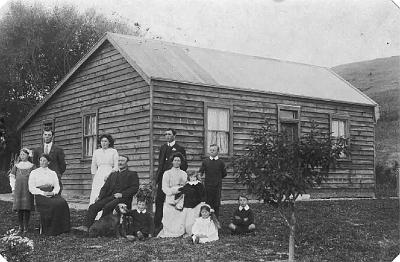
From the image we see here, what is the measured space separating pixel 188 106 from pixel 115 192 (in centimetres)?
487

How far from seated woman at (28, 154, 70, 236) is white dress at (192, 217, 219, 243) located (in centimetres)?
252

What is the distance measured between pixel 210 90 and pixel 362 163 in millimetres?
7345

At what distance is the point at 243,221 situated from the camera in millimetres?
9922

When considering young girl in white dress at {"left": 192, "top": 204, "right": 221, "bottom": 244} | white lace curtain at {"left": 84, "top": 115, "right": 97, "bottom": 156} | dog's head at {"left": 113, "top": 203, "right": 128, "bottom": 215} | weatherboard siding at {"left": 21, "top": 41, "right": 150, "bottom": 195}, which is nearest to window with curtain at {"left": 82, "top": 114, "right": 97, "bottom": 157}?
white lace curtain at {"left": 84, "top": 115, "right": 97, "bottom": 156}

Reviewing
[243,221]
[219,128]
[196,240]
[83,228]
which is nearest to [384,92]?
[219,128]

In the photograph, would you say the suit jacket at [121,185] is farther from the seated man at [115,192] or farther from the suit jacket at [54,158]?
the suit jacket at [54,158]

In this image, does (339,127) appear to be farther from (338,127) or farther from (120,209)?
(120,209)

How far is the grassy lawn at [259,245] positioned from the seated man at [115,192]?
54 centimetres

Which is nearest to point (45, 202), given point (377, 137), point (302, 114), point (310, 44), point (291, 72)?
point (310, 44)

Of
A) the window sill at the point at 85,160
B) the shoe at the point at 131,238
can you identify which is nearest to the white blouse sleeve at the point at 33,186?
the shoe at the point at 131,238

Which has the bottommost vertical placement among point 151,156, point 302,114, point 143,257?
point 143,257

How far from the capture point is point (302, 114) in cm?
1716

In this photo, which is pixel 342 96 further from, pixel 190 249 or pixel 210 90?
pixel 190 249

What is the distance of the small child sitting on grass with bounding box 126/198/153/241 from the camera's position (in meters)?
9.47
